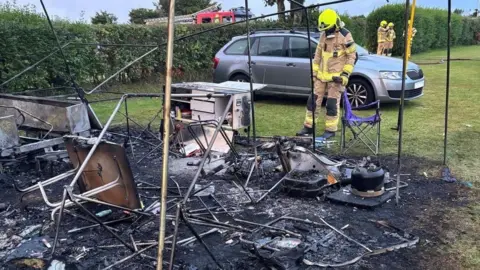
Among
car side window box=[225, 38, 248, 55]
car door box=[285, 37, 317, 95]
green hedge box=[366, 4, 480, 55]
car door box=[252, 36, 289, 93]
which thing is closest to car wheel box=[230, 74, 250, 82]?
car door box=[252, 36, 289, 93]

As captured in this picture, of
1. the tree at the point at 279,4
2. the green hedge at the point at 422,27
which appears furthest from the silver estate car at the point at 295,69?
the green hedge at the point at 422,27

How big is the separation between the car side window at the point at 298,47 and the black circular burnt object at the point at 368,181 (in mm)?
5583

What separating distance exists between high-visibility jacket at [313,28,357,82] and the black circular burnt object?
2.81 m

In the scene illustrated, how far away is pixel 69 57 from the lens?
11211 millimetres

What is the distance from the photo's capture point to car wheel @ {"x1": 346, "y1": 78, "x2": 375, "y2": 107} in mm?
9297

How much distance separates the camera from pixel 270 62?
10.3 m

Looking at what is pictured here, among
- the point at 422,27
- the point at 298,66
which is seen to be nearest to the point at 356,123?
the point at 298,66

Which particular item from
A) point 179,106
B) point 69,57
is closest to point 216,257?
point 179,106

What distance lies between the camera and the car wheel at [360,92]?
9297 millimetres

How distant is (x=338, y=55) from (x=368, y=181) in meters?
3.10

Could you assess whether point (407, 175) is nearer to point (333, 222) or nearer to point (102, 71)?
point (333, 222)

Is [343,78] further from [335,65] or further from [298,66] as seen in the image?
[298,66]

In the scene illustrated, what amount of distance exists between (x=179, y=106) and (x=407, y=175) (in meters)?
3.58

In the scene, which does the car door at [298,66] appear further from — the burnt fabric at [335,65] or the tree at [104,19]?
the tree at [104,19]
